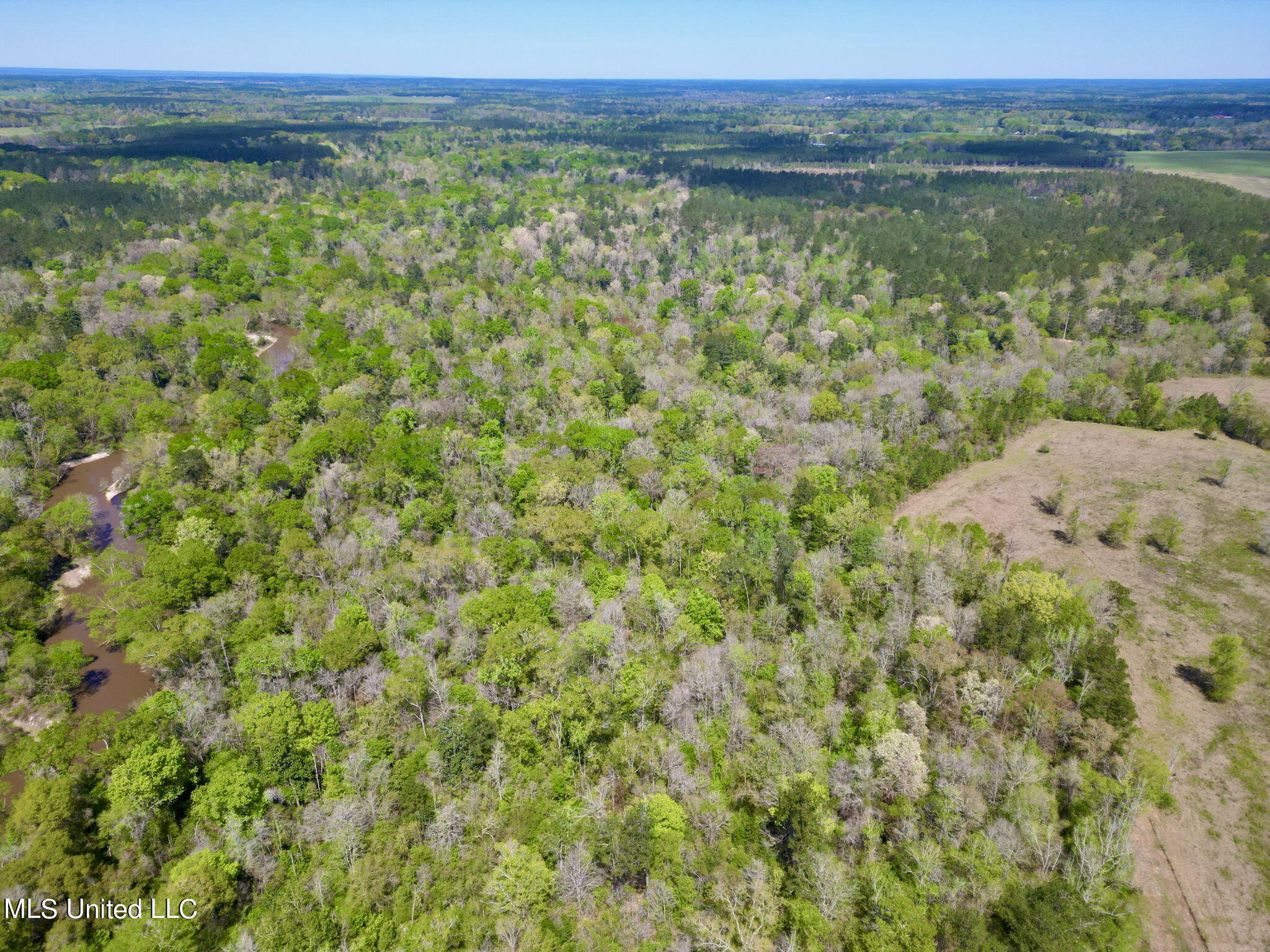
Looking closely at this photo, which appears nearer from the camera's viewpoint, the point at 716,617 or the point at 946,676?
the point at 946,676

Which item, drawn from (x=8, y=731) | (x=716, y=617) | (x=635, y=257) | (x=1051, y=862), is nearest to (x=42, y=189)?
(x=635, y=257)

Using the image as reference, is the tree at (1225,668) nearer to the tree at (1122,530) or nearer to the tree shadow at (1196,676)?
the tree shadow at (1196,676)

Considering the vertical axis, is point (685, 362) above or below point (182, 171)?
below

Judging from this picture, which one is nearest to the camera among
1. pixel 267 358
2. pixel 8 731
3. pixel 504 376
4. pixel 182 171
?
pixel 8 731

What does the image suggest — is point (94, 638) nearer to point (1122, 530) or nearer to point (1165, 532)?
point (1122, 530)

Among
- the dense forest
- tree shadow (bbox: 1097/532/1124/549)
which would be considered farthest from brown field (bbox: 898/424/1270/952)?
the dense forest

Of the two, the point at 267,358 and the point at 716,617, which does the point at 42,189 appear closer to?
the point at 267,358
